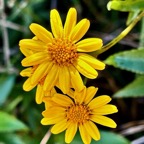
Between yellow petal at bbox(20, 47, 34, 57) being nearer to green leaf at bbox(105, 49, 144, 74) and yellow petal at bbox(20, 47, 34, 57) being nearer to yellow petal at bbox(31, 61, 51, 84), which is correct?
yellow petal at bbox(31, 61, 51, 84)

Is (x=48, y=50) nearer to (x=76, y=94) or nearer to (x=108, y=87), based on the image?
(x=76, y=94)

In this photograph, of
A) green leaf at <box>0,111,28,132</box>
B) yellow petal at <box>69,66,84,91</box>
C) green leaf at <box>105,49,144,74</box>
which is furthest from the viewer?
green leaf at <box>0,111,28,132</box>

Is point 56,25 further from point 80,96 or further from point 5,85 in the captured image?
point 5,85

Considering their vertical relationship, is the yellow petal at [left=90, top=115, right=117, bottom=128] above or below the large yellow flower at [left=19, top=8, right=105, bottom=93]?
below

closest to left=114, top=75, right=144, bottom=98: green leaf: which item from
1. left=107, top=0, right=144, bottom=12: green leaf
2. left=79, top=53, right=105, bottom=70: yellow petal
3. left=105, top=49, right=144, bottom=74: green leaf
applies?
left=105, top=49, right=144, bottom=74: green leaf

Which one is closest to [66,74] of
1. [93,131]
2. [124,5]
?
[93,131]

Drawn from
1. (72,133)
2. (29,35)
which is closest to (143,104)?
(29,35)

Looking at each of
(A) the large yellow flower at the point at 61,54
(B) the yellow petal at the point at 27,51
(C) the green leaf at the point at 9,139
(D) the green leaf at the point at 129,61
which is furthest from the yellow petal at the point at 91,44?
(C) the green leaf at the point at 9,139
